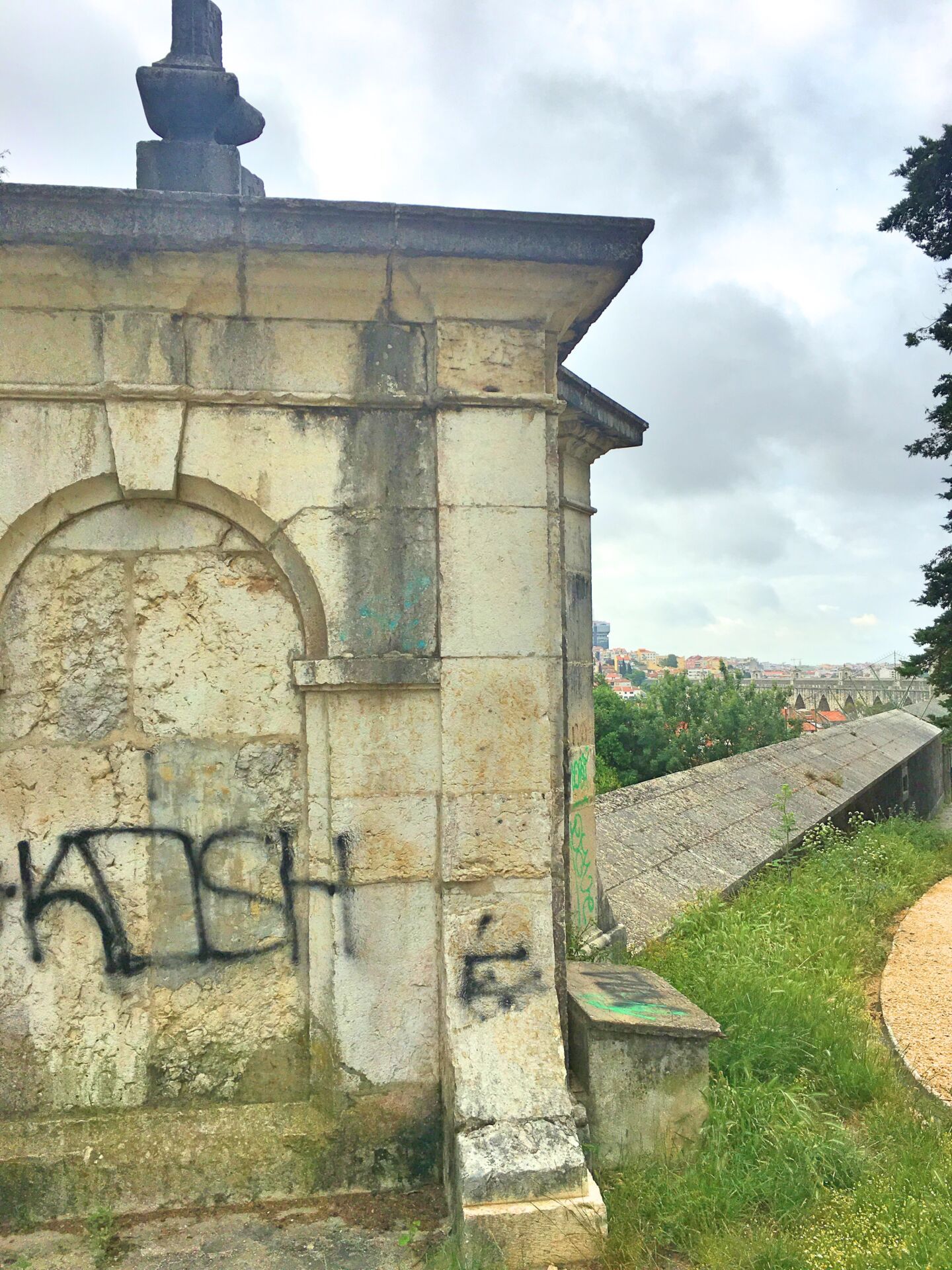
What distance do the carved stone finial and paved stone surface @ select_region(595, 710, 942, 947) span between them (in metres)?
4.15

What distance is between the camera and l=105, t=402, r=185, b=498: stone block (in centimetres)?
332

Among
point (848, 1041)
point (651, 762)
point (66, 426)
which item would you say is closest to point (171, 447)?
point (66, 426)

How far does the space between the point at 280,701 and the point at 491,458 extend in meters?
1.16

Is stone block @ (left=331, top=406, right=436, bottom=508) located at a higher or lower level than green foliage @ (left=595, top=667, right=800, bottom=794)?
higher

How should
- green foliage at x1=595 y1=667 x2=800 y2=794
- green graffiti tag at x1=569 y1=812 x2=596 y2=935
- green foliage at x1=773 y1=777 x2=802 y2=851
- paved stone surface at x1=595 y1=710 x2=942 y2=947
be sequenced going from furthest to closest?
green foliage at x1=595 y1=667 x2=800 y2=794 < green foliage at x1=773 y1=777 x2=802 y2=851 < paved stone surface at x1=595 y1=710 x2=942 y2=947 < green graffiti tag at x1=569 y1=812 x2=596 y2=935

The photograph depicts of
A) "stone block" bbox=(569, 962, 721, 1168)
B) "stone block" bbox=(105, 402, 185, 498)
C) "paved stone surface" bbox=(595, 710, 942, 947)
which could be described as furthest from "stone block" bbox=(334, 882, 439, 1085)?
"paved stone surface" bbox=(595, 710, 942, 947)

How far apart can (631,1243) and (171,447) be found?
299cm

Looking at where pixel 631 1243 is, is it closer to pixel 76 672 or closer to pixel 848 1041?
pixel 848 1041

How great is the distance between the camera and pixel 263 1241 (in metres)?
3.14

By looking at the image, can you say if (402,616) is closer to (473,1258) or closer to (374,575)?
(374,575)

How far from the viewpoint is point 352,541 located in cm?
346

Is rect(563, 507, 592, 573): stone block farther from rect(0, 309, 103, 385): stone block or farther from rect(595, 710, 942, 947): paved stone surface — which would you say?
rect(0, 309, 103, 385): stone block

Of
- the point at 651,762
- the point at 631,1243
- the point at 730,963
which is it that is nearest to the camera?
the point at 631,1243

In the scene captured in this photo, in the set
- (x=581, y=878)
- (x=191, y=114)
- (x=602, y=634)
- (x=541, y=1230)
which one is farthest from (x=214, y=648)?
(x=602, y=634)
